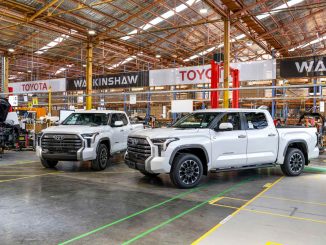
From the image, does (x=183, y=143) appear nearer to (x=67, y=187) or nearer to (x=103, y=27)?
(x=67, y=187)

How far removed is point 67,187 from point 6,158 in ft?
19.2

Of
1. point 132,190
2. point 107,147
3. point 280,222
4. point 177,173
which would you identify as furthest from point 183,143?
point 107,147

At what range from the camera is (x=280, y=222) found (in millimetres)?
4492

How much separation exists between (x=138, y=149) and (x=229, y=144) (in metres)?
2.11

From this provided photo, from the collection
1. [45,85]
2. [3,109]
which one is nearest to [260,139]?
[3,109]

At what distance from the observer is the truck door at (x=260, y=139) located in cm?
738

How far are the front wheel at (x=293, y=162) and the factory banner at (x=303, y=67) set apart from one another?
8101mm

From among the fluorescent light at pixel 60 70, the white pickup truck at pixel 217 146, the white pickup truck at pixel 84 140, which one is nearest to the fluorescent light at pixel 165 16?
the white pickup truck at pixel 84 140

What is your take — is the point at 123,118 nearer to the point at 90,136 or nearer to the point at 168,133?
the point at 90,136

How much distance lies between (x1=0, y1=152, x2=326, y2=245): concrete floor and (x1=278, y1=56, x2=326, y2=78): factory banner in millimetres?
8438

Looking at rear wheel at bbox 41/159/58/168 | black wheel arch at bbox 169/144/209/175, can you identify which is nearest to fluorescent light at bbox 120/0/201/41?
rear wheel at bbox 41/159/58/168

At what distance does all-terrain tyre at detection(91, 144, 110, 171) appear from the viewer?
8555mm

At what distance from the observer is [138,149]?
6910 millimetres

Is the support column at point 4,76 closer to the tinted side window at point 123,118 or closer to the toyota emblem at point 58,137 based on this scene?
the tinted side window at point 123,118
